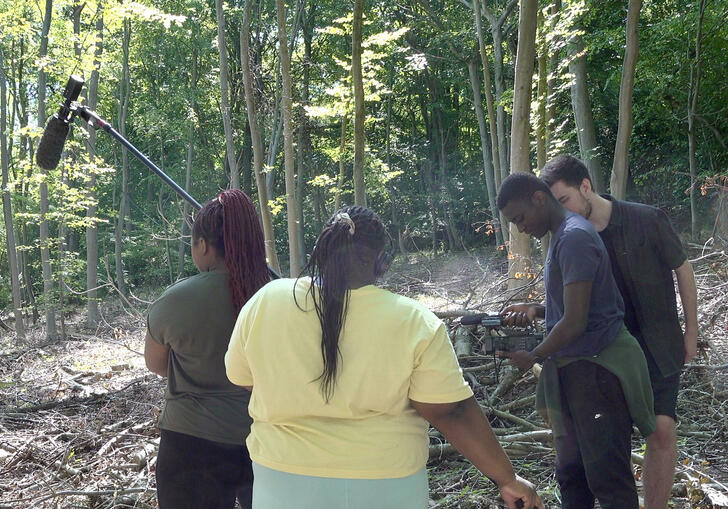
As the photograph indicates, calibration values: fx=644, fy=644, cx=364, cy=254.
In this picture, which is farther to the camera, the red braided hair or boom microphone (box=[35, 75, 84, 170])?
boom microphone (box=[35, 75, 84, 170])

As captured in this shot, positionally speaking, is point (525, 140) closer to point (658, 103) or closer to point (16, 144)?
point (658, 103)

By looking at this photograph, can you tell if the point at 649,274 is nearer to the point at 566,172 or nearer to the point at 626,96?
the point at 566,172

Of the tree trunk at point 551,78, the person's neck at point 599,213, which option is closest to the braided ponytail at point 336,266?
the person's neck at point 599,213

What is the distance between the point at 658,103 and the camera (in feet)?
51.5

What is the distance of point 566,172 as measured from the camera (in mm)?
3191

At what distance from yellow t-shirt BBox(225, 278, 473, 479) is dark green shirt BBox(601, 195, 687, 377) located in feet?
5.73

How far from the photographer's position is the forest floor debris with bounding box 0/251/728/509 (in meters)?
4.13

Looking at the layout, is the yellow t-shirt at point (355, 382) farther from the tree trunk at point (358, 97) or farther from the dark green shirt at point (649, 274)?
the tree trunk at point (358, 97)

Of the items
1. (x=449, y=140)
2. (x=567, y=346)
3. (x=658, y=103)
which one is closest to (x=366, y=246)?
(x=567, y=346)

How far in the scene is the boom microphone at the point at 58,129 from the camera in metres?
3.84

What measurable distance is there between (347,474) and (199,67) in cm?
2858

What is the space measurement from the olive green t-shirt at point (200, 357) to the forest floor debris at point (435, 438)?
139cm

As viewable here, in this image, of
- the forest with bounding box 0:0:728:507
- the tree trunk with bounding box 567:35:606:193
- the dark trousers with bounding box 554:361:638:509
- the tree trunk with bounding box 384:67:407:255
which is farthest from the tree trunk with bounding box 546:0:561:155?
the tree trunk with bounding box 384:67:407:255

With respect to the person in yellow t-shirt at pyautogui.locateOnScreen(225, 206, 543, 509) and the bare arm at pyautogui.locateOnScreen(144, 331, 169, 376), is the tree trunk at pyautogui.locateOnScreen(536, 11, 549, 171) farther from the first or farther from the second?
the person in yellow t-shirt at pyautogui.locateOnScreen(225, 206, 543, 509)
